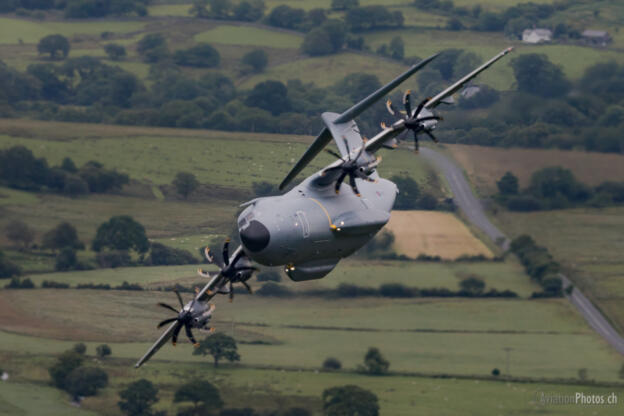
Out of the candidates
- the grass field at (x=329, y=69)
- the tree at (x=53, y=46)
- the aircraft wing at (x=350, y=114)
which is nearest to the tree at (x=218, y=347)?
the aircraft wing at (x=350, y=114)

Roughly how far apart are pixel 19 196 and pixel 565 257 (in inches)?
2080

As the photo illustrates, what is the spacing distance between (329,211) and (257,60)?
120 meters

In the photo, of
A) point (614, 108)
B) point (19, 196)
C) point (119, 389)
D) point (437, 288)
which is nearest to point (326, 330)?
point (437, 288)

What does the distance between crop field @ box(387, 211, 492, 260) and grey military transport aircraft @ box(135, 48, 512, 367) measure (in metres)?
25.6

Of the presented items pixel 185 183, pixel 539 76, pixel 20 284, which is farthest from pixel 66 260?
pixel 539 76

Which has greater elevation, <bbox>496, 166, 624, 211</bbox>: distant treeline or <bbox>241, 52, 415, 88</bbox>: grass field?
<bbox>241, 52, 415, 88</bbox>: grass field

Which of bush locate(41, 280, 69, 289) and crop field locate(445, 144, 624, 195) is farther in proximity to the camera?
bush locate(41, 280, 69, 289)

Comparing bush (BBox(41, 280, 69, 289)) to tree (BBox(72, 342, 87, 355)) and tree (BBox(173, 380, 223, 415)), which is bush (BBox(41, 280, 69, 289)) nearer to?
tree (BBox(72, 342, 87, 355))

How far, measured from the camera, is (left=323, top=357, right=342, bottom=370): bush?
8306cm

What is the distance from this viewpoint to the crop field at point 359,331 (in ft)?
272

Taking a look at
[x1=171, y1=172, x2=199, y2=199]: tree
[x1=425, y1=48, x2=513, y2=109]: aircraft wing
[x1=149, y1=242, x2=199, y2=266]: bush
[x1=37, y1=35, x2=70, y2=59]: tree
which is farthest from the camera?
[x1=37, y1=35, x2=70, y2=59]: tree

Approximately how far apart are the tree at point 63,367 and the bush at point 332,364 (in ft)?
58.6

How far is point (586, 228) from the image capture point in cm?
9569

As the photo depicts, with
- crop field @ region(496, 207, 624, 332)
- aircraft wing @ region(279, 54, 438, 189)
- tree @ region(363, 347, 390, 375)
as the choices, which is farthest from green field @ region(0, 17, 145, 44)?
aircraft wing @ region(279, 54, 438, 189)
